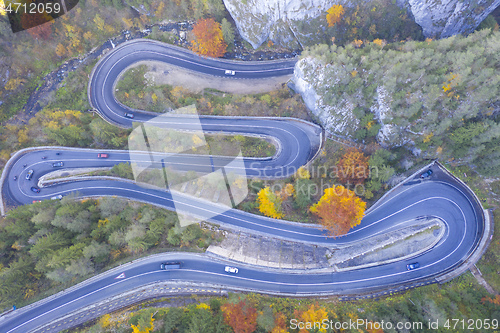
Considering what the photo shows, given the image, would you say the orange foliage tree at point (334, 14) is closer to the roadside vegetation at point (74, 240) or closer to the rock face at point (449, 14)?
the rock face at point (449, 14)

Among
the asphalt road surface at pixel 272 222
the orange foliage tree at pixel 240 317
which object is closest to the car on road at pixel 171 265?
the asphalt road surface at pixel 272 222

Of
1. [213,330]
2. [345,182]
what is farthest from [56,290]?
[345,182]

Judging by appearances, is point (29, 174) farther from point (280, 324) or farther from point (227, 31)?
point (280, 324)

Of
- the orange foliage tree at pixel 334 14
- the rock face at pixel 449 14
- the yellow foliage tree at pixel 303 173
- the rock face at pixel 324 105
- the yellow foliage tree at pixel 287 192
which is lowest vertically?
the yellow foliage tree at pixel 287 192

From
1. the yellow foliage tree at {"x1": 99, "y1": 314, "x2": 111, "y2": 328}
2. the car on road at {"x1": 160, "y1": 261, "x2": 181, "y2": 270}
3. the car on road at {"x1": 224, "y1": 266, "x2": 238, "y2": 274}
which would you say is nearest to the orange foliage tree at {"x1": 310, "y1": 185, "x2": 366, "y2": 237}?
the car on road at {"x1": 224, "y1": 266, "x2": 238, "y2": 274}

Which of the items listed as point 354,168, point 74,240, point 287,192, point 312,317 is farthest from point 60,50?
point 312,317
